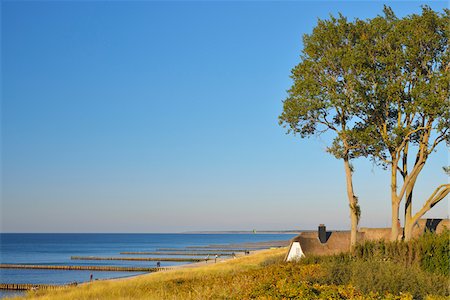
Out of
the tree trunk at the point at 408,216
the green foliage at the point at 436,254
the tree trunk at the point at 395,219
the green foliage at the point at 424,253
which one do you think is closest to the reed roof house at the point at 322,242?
the tree trunk at the point at 408,216

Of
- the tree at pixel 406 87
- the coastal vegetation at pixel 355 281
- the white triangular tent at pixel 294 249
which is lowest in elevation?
the white triangular tent at pixel 294 249

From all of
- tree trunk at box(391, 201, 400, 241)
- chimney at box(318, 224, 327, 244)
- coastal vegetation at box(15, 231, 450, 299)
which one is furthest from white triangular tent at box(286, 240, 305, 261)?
Answer: coastal vegetation at box(15, 231, 450, 299)

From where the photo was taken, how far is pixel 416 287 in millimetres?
13922

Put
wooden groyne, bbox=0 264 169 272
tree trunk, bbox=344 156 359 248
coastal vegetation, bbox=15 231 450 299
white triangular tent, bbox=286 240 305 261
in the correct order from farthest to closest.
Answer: wooden groyne, bbox=0 264 169 272, white triangular tent, bbox=286 240 305 261, tree trunk, bbox=344 156 359 248, coastal vegetation, bbox=15 231 450 299

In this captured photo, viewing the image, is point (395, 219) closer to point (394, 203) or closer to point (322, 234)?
point (394, 203)

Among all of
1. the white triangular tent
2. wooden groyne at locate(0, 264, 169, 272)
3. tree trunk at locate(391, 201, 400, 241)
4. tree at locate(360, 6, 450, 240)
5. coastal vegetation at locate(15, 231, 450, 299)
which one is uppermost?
tree at locate(360, 6, 450, 240)

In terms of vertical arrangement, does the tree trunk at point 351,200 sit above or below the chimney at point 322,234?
above

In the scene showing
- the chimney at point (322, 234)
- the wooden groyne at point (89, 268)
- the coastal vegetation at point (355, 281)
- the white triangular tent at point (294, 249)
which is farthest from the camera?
the wooden groyne at point (89, 268)

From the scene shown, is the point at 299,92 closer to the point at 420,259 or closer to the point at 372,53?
the point at 372,53

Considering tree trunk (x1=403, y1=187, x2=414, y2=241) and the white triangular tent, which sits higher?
tree trunk (x1=403, y1=187, x2=414, y2=241)

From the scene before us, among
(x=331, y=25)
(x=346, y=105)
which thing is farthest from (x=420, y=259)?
(x=331, y=25)

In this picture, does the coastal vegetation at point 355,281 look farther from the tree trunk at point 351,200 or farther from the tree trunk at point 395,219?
the tree trunk at point 351,200

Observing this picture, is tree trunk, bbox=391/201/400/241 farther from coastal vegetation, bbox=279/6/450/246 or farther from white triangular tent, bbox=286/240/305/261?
white triangular tent, bbox=286/240/305/261

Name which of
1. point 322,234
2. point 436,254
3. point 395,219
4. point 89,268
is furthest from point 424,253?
point 89,268
